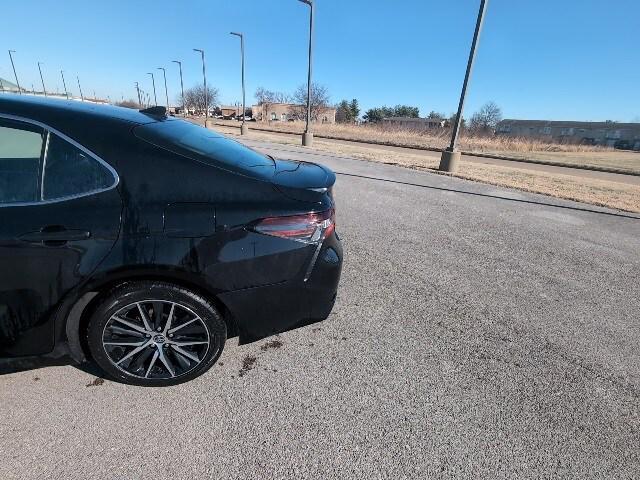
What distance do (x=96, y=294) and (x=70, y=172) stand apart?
0.69 m

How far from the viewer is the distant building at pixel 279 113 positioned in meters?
89.6

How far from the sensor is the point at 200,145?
245cm

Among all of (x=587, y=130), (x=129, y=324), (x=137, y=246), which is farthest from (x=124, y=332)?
(x=587, y=130)

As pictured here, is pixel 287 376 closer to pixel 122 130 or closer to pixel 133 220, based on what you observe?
pixel 133 220

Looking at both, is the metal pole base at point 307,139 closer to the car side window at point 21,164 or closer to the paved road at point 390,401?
the paved road at point 390,401

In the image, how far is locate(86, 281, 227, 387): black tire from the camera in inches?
83.7

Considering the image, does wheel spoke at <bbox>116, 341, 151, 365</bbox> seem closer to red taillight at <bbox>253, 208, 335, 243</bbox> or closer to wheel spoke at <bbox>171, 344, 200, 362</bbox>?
wheel spoke at <bbox>171, 344, 200, 362</bbox>

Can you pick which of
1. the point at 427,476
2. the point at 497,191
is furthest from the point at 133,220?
the point at 497,191

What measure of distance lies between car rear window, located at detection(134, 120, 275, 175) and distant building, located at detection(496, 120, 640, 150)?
96.7 m

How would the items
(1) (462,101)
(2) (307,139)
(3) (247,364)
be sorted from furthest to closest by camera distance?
1. (2) (307,139)
2. (1) (462,101)
3. (3) (247,364)

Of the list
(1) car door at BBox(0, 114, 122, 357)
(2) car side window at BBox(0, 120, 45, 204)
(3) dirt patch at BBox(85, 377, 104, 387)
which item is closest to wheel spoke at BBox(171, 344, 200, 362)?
(3) dirt patch at BBox(85, 377, 104, 387)

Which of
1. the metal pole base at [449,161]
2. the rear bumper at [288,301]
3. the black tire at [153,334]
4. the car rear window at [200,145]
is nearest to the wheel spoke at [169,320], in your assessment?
the black tire at [153,334]

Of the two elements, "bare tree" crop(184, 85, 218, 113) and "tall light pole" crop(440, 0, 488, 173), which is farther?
"bare tree" crop(184, 85, 218, 113)

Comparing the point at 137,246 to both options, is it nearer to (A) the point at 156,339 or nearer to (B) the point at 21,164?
(A) the point at 156,339
